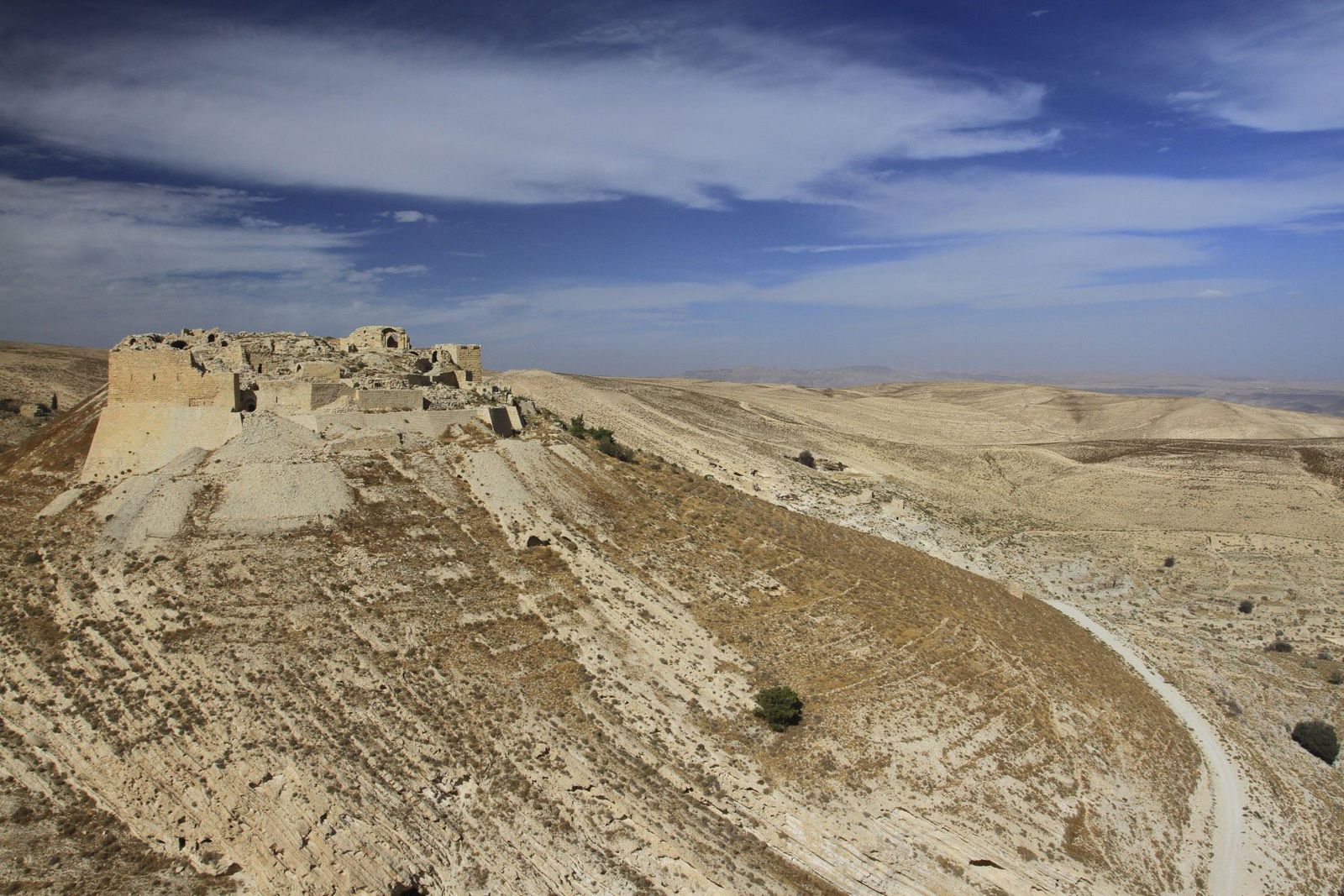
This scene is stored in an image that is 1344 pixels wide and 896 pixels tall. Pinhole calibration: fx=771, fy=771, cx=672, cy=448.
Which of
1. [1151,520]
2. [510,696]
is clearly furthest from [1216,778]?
[1151,520]

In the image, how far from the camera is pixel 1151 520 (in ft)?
119

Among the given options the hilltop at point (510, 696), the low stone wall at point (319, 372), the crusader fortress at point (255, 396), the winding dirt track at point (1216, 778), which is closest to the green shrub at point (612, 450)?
the crusader fortress at point (255, 396)

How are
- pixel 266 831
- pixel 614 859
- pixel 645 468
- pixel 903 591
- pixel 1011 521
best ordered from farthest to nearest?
pixel 1011 521, pixel 645 468, pixel 903 591, pixel 614 859, pixel 266 831

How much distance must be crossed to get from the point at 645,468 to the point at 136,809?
14702 mm

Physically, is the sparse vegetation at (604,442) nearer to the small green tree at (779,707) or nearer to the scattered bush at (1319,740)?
the small green tree at (779,707)

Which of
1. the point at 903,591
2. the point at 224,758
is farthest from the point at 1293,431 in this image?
the point at 224,758

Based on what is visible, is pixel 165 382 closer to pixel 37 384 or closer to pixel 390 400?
pixel 390 400

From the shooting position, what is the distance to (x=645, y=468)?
74.2ft

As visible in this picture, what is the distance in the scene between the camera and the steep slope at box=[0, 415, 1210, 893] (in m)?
10.4

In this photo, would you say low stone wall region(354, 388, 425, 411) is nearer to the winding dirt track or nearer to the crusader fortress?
the crusader fortress

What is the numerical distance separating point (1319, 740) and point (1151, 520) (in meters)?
19.5

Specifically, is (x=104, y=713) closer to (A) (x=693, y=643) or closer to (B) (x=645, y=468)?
(A) (x=693, y=643)

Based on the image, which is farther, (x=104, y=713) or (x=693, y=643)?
(x=693, y=643)

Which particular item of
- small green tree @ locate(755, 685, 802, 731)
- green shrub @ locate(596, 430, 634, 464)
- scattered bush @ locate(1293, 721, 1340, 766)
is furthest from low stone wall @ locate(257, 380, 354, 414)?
scattered bush @ locate(1293, 721, 1340, 766)
